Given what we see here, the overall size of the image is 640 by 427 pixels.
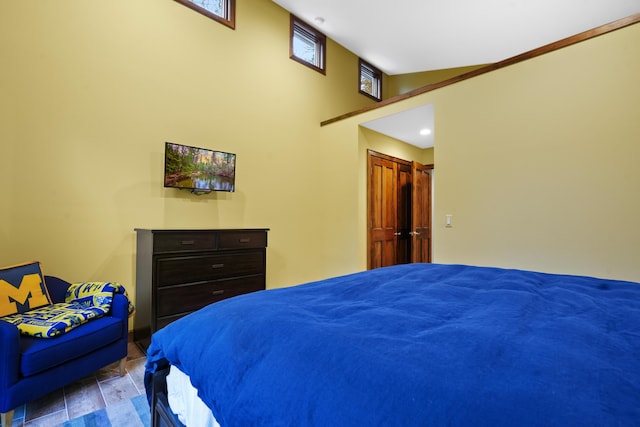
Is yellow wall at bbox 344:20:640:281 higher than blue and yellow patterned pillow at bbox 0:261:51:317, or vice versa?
yellow wall at bbox 344:20:640:281

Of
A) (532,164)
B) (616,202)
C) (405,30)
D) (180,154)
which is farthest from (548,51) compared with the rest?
(180,154)

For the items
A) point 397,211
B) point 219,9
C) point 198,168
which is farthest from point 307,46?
point 397,211

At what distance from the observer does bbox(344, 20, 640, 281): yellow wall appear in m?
2.39

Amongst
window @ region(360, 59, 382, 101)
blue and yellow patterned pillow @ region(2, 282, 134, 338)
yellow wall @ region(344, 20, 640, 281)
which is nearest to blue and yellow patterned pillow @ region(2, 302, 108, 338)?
blue and yellow patterned pillow @ region(2, 282, 134, 338)

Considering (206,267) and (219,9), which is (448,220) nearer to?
(206,267)

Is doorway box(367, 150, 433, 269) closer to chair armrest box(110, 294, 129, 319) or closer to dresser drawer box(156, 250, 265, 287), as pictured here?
dresser drawer box(156, 250, 265, 287)

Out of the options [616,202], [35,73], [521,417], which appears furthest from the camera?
[35,73]

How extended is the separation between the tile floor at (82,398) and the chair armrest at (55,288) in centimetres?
64

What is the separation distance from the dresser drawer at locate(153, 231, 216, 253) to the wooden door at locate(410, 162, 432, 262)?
11.3 ft

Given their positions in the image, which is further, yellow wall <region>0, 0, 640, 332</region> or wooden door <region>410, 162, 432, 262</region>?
wooden door <region>410, 162, 432, 262</region>

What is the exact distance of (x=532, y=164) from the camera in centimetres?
281

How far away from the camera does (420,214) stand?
213 inches

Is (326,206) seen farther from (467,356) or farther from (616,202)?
(467,356)

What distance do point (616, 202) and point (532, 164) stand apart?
0.65m
